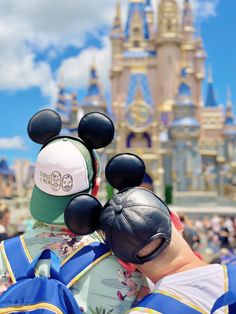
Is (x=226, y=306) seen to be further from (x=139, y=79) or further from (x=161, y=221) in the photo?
(x=139, y=79)

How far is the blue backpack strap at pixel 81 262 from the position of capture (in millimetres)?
1591

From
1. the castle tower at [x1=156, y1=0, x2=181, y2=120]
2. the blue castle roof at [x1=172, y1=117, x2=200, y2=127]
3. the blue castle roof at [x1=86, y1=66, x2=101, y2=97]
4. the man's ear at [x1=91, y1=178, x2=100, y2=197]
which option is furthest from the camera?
the castle tower at [x1=156, y1=0, x2=181, y2=120]

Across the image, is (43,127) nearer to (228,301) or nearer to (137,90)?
(228,301)

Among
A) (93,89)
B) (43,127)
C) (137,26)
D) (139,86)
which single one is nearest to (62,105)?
(93,89)

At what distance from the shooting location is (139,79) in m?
36.7

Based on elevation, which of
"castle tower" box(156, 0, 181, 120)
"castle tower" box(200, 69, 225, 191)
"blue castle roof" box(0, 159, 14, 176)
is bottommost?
"blue castle roof" box(0, 159, 14, 176)

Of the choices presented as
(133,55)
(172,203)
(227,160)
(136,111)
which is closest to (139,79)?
(133,55)

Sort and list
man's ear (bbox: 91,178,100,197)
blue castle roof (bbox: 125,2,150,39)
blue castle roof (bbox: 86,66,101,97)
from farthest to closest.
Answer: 1. blue castle roof (bbox: 125,2,150,39)
2. blue castle roof (bbox: 86,66,101,97)
3. man's ear (bbox: 91,178,100,197)

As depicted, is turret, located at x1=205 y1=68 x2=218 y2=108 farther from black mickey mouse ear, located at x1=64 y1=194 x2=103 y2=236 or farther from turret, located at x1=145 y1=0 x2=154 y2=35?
black mickey mouse ear, located at x1=64 y1=194 x2=103 y2=236

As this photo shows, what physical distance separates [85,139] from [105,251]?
1.68 ft

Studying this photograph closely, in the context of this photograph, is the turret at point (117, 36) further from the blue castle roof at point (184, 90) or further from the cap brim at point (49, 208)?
the cap brim at point (49, 208)

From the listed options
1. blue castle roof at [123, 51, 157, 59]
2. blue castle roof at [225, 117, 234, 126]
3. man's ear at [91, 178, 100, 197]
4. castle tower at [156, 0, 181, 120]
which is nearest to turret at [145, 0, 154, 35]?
castle tower at [156, 0, 181, 120]

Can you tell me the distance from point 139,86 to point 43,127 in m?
34.7

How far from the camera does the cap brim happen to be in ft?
5.73
